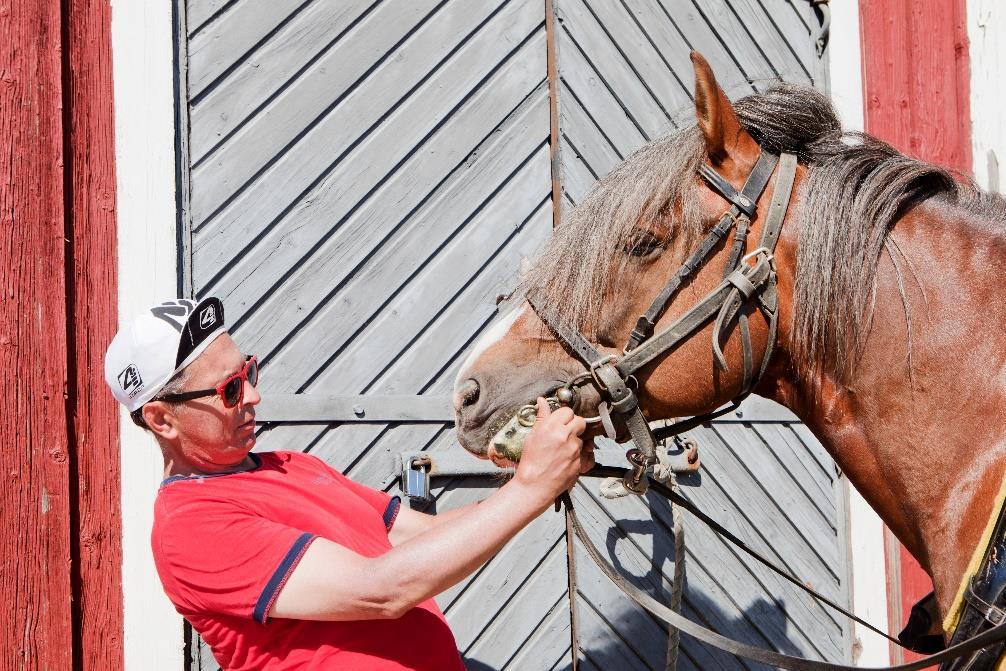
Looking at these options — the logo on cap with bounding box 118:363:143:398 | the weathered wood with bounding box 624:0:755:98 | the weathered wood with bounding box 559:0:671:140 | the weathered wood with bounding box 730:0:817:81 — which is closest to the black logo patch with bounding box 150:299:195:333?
the logo on cap with bounding box 118:363:143:398

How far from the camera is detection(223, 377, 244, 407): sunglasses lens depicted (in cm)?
207

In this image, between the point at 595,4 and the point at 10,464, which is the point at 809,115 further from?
the point at 10,464

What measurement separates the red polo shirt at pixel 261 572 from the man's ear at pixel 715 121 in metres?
1.10

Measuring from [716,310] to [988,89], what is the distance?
3719 millimetres

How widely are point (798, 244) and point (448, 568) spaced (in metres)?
0.90

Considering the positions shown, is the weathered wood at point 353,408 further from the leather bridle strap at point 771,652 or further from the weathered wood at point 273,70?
the leather bridle strap at point 771,652

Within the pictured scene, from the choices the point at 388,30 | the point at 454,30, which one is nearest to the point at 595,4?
the point at 454,30

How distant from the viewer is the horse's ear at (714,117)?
1.71m

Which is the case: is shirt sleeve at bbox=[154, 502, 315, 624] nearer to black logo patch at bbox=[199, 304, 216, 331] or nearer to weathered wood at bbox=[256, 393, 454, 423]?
black logo patch at bbox=[199, 304, 216, 331]

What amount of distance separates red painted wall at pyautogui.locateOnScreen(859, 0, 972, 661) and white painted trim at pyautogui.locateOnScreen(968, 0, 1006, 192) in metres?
0.06

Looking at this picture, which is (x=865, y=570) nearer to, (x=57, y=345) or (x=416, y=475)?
(x=416, y=475)

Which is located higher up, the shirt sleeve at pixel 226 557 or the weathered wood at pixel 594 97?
the weathered wood at pixel 594 97

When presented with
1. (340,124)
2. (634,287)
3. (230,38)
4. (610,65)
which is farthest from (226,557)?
(610,65)

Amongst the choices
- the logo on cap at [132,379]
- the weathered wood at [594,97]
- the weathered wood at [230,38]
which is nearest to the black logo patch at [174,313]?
the logo on cap at [132,379]
